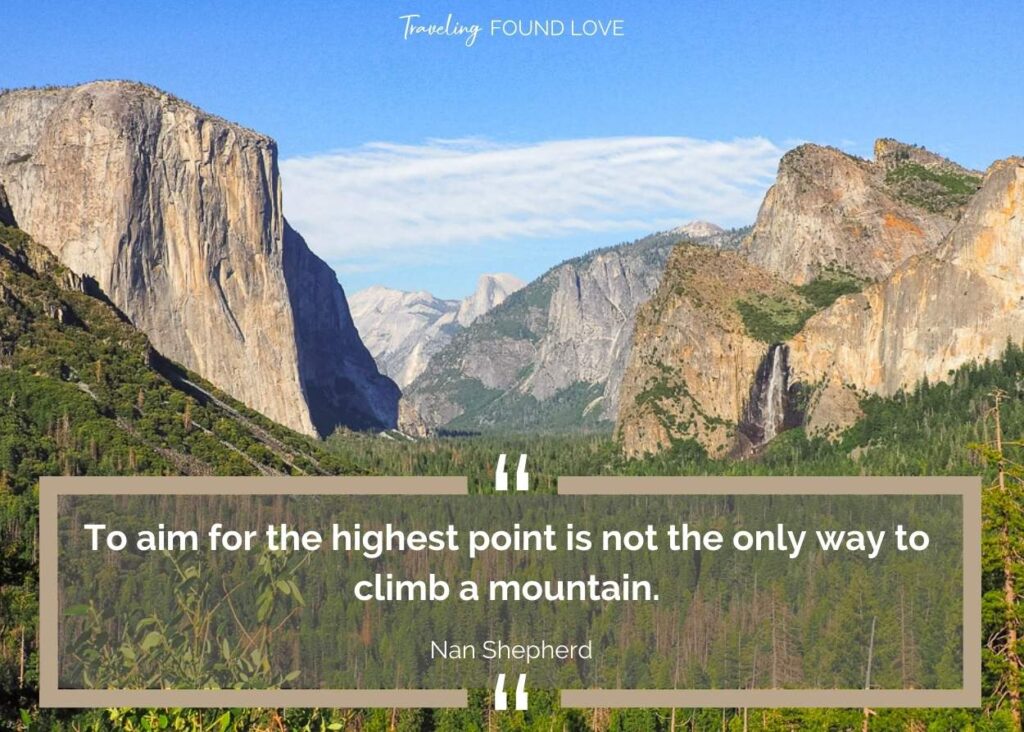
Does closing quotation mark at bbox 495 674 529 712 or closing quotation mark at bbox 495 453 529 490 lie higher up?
closing quotation mark at bbox 495 453 529 490

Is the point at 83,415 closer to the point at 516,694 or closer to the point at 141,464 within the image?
the point at 141,464

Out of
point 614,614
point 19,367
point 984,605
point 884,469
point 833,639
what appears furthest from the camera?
point 884,469

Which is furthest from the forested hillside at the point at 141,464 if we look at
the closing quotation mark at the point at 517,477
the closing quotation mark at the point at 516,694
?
the closing quotation mark at the point at 517,477

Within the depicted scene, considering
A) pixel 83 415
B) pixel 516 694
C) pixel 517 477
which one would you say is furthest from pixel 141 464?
pixel 517 477

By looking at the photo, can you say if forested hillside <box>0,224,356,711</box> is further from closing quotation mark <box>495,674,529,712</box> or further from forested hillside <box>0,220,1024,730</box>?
closing quotation mark <box>495,674,529,712</box>

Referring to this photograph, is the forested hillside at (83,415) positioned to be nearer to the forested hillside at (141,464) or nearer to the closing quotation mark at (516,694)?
the forested hillside at (141,464)

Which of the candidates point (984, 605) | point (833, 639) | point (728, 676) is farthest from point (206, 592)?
point (984, 605)

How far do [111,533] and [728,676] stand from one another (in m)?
10.8

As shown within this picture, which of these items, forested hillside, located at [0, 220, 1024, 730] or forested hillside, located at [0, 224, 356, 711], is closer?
forested hillside, located at [0, 220, 1024, 730]

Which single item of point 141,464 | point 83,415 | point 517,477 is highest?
point 83,415

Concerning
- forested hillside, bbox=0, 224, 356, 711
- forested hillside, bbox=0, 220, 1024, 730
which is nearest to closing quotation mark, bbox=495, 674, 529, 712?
forested hillside, bbox=0, 220, 1024, 730

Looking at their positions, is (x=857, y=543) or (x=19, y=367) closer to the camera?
(x=857, y=543)

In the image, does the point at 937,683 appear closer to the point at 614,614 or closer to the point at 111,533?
the point at 614,614

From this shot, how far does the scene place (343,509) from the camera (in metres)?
24.5
